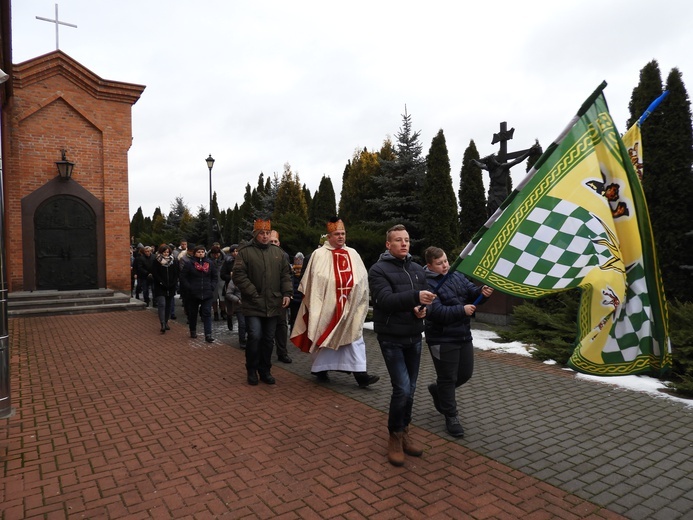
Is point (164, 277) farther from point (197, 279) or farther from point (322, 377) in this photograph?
point (322, 377)

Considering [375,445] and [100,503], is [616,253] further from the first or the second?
[100,503]

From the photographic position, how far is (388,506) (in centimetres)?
326

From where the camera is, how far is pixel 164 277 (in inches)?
408

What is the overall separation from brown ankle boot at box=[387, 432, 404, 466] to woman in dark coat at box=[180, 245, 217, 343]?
5937mm

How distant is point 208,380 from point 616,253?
5192 millimetres

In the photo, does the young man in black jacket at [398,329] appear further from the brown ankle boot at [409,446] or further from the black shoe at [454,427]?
the black shoe at [454,427]

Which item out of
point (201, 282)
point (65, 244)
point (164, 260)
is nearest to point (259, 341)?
point (201, 282)

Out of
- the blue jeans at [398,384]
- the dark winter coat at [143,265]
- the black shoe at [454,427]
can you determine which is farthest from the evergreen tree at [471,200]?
the blue jeans at [398,384]

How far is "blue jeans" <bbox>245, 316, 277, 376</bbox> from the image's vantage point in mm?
6176

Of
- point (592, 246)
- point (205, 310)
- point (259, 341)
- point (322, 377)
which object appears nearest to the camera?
point (592, 246)

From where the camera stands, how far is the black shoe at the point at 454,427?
4.49 metres

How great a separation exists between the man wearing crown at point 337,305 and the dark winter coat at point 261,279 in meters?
0.50

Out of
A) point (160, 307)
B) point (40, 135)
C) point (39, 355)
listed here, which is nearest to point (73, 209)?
point (40, 135)

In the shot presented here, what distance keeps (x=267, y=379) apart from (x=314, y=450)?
7.53 feet
